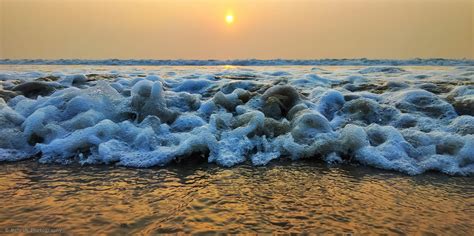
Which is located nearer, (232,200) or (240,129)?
(232,200)

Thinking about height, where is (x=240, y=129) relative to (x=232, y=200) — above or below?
above

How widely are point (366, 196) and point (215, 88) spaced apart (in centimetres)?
425

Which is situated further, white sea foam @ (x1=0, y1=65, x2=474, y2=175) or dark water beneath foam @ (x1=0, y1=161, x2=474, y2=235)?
white sea foam @ (x1=0, y1=65, x2=474, y2=175)

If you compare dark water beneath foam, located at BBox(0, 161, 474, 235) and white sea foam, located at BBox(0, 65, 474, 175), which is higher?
white sea foam, located at BBox(0, 65, 474, 175)

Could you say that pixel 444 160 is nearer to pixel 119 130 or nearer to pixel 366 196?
pixel 366 196

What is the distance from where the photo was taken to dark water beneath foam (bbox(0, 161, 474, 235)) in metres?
1.76

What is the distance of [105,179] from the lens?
2480 millimetres

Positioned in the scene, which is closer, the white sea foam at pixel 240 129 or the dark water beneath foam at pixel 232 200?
the dark water beneath foam at pixel 232 200

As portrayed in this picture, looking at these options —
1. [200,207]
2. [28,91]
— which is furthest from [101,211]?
[28,91]

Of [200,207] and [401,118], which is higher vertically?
[401,118]

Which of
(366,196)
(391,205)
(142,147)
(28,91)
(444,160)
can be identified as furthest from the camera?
(28,91)

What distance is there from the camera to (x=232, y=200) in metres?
Result: 2.09

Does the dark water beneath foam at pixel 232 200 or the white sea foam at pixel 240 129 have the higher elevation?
A: the white sea foam at pixel 240 129

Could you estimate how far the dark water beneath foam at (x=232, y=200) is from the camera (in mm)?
1764
